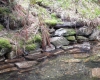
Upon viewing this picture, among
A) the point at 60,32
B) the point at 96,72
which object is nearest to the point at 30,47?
the point at 60,32

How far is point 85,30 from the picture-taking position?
884cm

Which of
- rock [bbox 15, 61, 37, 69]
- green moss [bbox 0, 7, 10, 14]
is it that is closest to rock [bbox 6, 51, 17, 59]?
rock [bbox 15, 61, 37, 69]

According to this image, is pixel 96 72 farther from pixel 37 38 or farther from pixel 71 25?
pixel 71 25

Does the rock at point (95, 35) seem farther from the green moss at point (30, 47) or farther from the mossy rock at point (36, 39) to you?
the green moss at point (30, 47)

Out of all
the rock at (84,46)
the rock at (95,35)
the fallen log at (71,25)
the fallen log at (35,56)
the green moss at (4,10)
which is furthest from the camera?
the rock at (95,35)

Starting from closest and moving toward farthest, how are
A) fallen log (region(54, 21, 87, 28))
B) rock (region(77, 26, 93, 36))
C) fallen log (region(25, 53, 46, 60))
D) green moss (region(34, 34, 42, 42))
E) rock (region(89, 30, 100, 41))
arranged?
fallen log (region(25, 53, 46, 60)), green moss (region(34, 34, 42, 42)), fallen log (region(54, 21, 87, 28)), rock (region(77, 26, 93, 36)), rock (region(89, 30, 100, 41))

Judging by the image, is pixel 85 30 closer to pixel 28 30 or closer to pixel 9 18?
pixel 28 30

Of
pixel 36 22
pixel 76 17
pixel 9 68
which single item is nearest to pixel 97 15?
pixel 76 17

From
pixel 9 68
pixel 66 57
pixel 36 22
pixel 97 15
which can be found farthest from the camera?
pixel 97 15

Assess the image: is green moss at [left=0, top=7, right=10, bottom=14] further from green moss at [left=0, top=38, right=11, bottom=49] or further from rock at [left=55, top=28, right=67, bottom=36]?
rock at [left=55, top=28, right=67, bottom=36]

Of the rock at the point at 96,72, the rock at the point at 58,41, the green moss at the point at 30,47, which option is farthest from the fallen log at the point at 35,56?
the rock at the point at 96,72

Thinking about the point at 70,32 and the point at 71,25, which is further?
the point at 71,25

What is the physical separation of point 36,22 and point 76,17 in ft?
6.42

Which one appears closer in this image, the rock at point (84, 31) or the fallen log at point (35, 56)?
the fallen log at point (35, 56)
